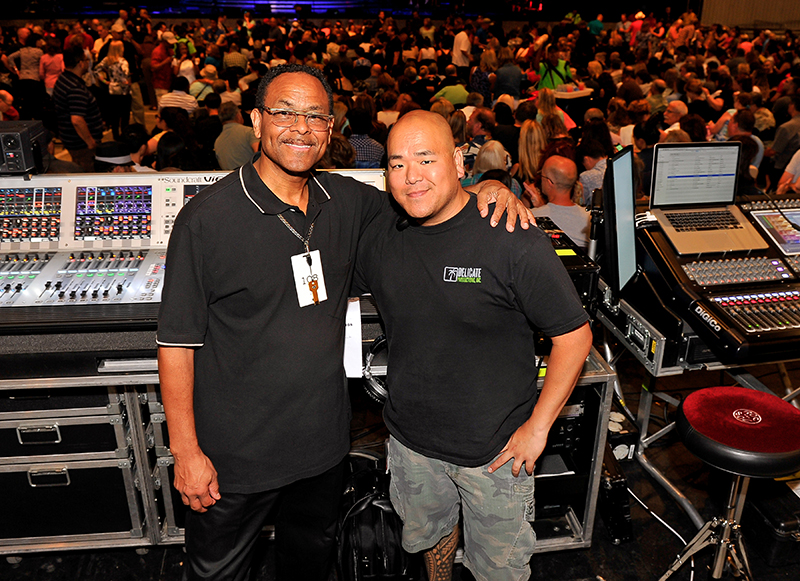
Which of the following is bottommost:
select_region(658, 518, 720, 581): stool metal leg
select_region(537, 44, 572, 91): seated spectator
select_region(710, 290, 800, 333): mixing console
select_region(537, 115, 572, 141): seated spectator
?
select_region(658, 518, 720, 581): stool metal leg

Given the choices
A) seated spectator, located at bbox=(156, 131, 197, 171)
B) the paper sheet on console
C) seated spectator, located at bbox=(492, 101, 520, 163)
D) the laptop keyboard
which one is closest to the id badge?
the paper sheet on console

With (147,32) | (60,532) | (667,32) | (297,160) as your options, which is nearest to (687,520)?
(297,160)

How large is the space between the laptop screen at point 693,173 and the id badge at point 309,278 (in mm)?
1780

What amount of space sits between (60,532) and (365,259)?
5.88 ft

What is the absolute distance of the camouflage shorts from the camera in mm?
1921

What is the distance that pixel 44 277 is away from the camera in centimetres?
243

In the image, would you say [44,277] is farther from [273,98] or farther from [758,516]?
[758,516]

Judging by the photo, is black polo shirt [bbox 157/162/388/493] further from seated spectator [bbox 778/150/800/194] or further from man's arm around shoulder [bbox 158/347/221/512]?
seated spectator [bbox 778/150/800/194]

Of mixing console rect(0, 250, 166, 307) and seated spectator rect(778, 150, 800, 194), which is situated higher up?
mixing console rect(0, 250, 166, 307)

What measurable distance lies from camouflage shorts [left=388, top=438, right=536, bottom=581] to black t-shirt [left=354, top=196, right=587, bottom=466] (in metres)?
0.08

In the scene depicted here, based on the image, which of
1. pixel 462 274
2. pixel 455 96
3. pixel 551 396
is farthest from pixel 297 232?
pixel 455 96

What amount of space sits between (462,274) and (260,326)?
1.83 ft

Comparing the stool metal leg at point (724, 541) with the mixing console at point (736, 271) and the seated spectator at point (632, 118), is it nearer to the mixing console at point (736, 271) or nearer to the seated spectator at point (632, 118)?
the mixing console at point (736, 271)

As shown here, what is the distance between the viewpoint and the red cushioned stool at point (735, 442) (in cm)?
213
